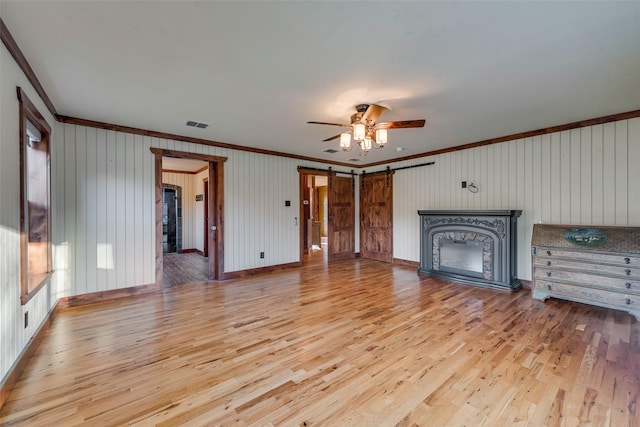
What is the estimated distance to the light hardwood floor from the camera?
175 centimetres

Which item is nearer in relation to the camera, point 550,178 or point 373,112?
point 373,112

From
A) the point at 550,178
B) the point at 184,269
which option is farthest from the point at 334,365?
the point at 184,269

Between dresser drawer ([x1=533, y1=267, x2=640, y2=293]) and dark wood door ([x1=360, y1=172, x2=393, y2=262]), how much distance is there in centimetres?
298

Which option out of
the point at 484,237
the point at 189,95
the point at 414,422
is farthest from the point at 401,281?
the point at 189,95

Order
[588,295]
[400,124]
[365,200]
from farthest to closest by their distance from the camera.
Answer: [365,200], [588,295], [400,124]

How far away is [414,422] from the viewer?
168cm

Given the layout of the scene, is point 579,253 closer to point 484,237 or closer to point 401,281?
point 484,237

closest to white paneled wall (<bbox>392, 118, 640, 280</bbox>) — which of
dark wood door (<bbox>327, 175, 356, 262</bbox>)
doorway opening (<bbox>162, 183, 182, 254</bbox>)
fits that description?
dark wood door (<bbox>327, 175, 356, 262</bbox>)

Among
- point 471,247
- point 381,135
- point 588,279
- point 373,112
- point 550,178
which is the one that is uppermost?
point 373,112

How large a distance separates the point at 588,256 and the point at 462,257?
1.67 meters

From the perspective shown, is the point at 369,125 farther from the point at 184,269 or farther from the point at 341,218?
the point at 184,269

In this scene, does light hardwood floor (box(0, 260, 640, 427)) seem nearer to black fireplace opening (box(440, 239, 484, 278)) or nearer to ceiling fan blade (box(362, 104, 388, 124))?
black fireplace opening (box(440, 239, 484, 278))

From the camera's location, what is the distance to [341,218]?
22.7 feet

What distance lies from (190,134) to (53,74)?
193 centimetres
